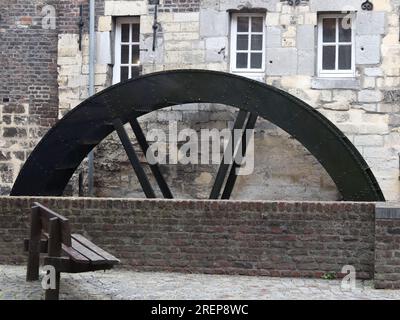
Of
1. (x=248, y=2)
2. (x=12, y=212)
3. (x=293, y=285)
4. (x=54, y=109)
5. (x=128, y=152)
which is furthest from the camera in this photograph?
(x=54, y=109)

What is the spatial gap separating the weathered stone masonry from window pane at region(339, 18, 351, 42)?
13.2ft

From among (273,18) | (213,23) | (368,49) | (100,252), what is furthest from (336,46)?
(100,252)

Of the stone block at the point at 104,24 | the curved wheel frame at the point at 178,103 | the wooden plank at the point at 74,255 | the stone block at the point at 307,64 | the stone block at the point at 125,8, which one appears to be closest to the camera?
the wooden plank at the point at 74,255

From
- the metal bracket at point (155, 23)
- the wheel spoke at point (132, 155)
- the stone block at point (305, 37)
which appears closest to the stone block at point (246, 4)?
the stone block at point (305, 37)

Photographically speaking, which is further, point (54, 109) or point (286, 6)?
point (54, 109)

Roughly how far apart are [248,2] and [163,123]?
2.29 meters

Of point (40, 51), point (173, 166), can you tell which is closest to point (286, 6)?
point (173, 166)

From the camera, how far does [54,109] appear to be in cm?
1102

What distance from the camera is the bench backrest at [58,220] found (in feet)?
18.2

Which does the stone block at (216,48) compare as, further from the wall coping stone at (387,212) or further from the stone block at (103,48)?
the wall coping stone at (387,212)

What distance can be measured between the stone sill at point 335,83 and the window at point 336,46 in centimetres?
13
